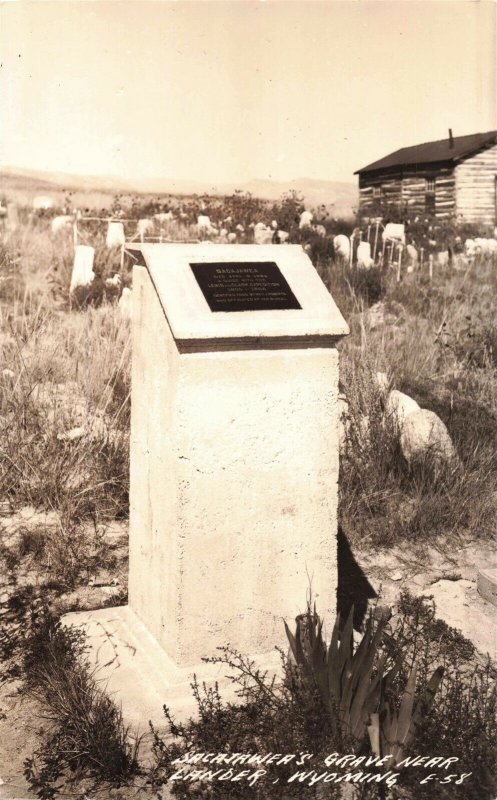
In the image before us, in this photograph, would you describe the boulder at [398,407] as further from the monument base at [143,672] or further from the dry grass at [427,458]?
the monument base at [143,672]

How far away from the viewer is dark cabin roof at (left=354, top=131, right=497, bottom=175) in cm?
2386

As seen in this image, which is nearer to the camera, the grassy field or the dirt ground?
the dirt ground

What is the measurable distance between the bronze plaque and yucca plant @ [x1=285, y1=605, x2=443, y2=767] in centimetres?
127

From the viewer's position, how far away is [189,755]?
291cm

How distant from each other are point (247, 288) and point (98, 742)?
178cm

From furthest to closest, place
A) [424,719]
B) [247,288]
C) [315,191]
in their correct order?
1. [315,191]
2. [247,288]
3. [424,719]

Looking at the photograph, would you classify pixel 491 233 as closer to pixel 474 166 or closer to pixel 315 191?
pixel 474 166

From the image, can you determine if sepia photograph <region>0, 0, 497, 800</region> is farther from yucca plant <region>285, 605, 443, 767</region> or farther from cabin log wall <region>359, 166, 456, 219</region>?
cabin log wall <region>359, 166, 456, 219</region>

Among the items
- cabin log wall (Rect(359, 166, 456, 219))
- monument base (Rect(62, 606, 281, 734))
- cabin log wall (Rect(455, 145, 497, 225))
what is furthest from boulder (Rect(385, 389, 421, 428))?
cabin log wall (Rect(455, 145, 497, 225))

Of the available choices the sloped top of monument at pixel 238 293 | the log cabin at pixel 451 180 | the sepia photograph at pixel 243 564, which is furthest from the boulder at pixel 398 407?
the log cabin at pixel 451 180

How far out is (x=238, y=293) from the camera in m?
3.33

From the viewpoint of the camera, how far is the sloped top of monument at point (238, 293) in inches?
123

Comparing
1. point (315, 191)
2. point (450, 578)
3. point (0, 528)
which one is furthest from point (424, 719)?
point (315, 191)

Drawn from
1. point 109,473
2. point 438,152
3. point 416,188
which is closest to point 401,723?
point 109,473
